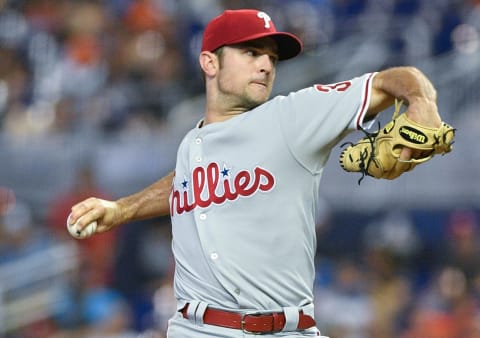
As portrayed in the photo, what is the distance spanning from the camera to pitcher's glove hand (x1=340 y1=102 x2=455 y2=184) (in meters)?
2.84

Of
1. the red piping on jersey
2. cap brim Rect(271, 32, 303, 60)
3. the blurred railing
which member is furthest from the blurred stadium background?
the red piping on jersey

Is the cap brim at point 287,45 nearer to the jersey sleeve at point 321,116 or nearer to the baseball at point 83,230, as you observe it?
the jersey sleeve at point 321,116

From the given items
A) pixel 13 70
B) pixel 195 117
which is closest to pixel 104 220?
pixel 195 117

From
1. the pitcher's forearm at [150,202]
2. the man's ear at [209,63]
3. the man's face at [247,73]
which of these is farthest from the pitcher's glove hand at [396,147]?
the pitcher's forearm at [150,202]

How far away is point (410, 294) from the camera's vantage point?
21.1 ft

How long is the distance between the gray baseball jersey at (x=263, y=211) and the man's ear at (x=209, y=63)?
31 cm

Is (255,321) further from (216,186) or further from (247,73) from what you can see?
(247,73)

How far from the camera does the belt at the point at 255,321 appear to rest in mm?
3270

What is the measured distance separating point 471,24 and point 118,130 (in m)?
2.84

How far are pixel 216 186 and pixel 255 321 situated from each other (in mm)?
492

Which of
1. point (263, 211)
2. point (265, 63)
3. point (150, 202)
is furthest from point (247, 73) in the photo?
point (150, 202)

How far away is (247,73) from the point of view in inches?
140

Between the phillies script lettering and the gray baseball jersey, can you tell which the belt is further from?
the phillies script lettering

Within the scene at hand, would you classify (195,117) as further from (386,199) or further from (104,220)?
(104,220)
